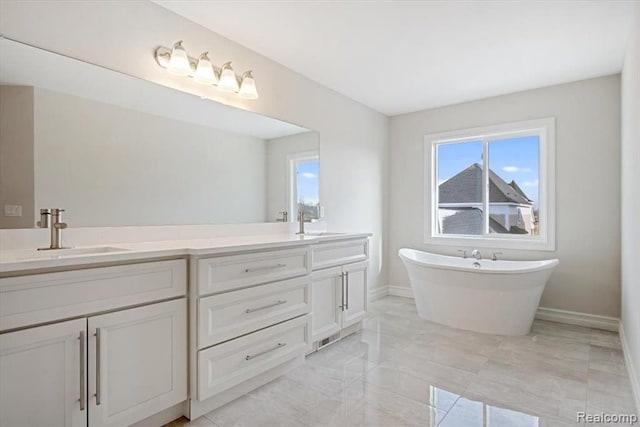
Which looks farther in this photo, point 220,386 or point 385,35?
point 385,35

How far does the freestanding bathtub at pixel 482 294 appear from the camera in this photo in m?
3.02

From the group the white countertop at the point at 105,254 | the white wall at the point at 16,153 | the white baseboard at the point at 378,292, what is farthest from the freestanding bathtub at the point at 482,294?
the white wall at the point at 16,153

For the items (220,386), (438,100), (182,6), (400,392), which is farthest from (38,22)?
(438,100)

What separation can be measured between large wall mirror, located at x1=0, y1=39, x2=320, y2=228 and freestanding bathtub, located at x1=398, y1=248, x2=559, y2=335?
64.1 inches

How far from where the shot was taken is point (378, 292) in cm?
440

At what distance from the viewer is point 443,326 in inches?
131

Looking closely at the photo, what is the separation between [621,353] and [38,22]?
427 cm

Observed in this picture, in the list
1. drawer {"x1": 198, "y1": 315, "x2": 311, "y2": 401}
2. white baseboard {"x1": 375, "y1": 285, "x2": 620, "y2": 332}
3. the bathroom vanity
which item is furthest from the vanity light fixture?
white baseboard {"x1": 375, "y1": 285, "x2": 620, "y2": 332}

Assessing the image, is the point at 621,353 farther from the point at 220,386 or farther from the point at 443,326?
the point at 220,386

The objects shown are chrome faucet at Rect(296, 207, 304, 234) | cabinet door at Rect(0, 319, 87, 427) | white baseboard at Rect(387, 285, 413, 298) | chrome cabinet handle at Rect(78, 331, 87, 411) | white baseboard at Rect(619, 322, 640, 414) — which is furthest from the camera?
white baseboard at Rect(387, 285, 413, 298)

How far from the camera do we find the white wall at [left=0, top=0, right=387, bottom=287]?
5.93 feet

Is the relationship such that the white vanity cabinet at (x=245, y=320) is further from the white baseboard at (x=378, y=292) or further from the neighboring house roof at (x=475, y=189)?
the neighboring house roof at (x=475, y=189)

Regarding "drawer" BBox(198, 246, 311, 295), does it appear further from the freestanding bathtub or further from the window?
the freestanding bathtub

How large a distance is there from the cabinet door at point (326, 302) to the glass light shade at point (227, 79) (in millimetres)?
1465
